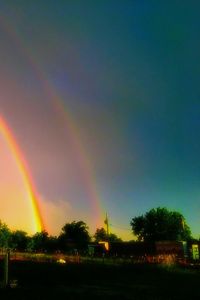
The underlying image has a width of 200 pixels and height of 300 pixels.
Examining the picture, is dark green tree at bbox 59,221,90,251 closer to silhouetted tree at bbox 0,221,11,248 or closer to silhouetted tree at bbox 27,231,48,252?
silhouetted tree at bbox 27,231,48,252

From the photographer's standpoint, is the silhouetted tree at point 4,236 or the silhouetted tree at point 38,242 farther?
the silhouetted tree at point 4,236

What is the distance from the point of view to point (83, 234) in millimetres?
86938

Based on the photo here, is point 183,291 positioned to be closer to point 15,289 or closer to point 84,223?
point 15,289

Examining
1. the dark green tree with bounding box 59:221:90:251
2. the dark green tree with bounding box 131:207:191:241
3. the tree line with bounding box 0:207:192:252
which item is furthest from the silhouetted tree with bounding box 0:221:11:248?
the dark green tree with bounding box 131:207:191:241

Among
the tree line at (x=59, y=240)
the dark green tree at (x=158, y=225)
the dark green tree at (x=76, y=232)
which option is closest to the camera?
the tree line at (x=59, y=240)

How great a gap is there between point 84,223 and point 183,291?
2740 inches

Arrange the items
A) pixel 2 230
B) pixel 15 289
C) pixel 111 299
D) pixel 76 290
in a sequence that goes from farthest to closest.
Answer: pixel 2 230, pixel 76 290, pixel 15 289, pixel 111 299

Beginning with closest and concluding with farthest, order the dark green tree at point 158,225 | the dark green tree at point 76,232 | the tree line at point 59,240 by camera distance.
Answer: the tree line at point 59,240 → the dark green tree at point 76,232 → the dark green tree at point 158,225

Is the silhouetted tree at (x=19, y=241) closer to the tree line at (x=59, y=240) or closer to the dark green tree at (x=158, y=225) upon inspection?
the tree line at (x=59, y=240)

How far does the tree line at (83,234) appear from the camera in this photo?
7675 centimetres

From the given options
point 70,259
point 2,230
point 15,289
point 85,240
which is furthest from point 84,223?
point 15,289

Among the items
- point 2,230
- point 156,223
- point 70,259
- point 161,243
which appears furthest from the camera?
point 156,223

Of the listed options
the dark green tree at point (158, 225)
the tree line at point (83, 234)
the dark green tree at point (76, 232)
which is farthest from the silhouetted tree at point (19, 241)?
the dark green tree at point (158, 225)

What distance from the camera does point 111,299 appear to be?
14414mm
